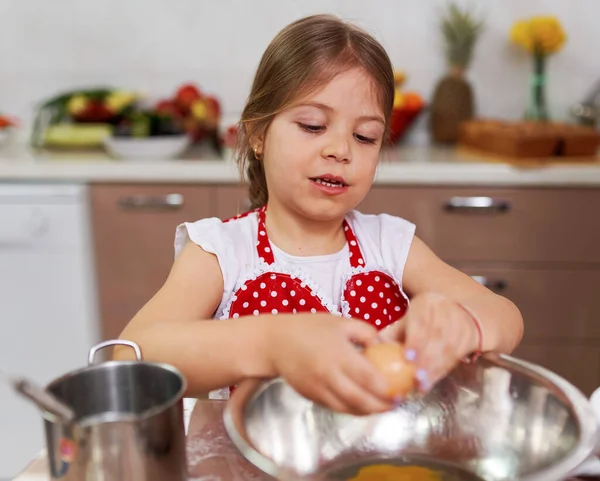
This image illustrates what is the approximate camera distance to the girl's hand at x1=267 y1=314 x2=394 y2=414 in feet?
2.04

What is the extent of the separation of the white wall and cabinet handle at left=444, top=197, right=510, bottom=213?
0.70m

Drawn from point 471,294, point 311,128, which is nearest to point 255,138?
point 311,128

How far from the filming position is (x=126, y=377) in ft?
2.11

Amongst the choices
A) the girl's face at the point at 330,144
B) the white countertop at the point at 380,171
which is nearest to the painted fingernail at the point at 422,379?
the girl's face at the point at 330,144

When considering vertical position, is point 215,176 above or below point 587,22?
below

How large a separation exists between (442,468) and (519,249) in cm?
158

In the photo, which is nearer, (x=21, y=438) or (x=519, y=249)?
(x=519, y=249)

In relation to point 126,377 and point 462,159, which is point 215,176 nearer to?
point 462,159

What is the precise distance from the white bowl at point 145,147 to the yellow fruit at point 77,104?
0.33 meters

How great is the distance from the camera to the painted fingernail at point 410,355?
670mm

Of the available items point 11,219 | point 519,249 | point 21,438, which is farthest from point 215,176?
point 21,438

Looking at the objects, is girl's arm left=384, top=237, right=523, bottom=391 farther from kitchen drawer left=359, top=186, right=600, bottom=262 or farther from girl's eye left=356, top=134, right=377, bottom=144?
kitchen drawer left=359, top=186, right=600, bottom=262

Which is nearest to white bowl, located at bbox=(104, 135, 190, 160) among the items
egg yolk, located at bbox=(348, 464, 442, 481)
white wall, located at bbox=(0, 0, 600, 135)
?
white wall, located at bbox=(0, 0, 600, 135)

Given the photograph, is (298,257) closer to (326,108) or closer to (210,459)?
(326,108)
